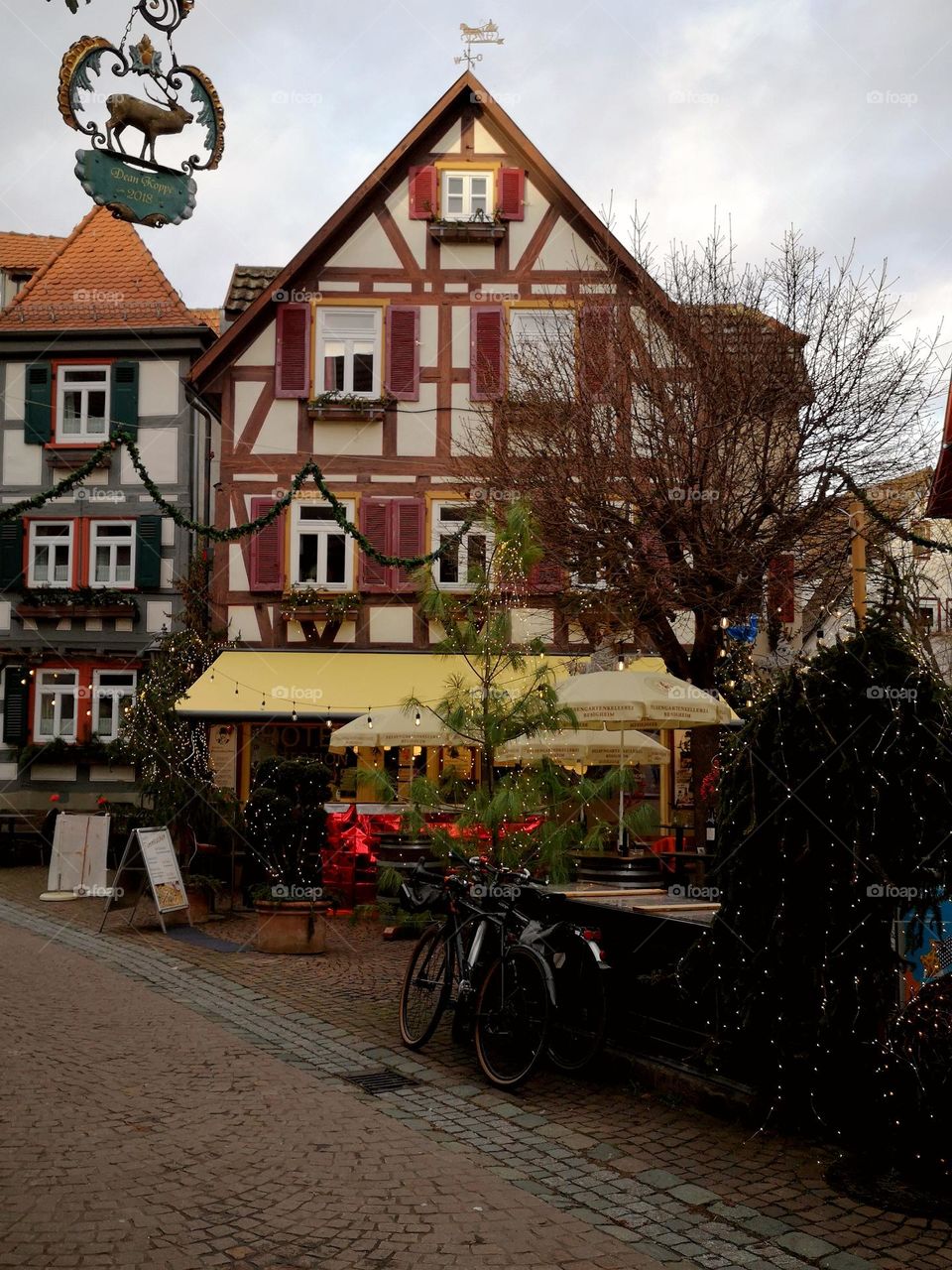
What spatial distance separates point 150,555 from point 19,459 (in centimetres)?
314

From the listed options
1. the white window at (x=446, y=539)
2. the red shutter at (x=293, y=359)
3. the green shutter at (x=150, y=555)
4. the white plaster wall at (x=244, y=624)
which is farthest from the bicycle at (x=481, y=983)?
the green shutter at (x=150, y=555)

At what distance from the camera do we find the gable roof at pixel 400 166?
2234 cm

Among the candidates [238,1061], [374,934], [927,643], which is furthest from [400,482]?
[927,643]

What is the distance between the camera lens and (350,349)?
75.3 feet

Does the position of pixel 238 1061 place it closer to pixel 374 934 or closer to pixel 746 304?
pixel 374 934

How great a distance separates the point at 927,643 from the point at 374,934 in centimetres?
882

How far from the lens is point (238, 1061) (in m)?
8.20

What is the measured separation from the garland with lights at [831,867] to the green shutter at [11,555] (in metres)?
20.3

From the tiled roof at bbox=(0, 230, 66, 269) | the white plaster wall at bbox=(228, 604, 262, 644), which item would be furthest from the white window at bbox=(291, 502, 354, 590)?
the tiled roof at bbox=(0, 230, 66, 269)

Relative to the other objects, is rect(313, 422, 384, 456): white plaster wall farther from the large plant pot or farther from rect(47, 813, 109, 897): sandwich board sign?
the large plant pot

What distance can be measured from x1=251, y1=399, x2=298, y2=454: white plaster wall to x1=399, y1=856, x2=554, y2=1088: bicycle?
14.6m

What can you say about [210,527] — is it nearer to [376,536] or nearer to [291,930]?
[376,536]

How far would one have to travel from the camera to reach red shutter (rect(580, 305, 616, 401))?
1691cm

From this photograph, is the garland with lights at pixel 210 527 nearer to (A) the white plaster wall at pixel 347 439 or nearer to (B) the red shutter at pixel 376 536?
(B) the red shutter at pixel 376 536
